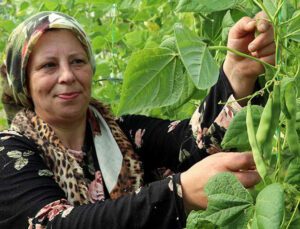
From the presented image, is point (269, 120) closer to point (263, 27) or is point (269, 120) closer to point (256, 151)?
point (256, 151)

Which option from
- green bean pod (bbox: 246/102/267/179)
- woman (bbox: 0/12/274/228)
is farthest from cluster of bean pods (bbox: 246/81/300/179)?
woman (bbox: 0/12/274/228)

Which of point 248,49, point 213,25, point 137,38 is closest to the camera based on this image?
point 248,49

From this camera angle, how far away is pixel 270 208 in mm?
871

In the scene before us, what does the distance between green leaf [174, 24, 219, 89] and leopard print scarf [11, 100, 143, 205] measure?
0.81m

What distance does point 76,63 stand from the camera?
6.00 feet

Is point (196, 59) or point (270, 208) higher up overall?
point (196, 59)

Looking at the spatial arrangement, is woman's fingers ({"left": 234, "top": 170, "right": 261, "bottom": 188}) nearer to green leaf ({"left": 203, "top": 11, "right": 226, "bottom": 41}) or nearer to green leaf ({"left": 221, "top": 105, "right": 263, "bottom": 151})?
green leaf ({"left": 221, "top": 105, "right": 263, "bottom": 151})

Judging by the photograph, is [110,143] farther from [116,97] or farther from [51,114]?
[116,97]

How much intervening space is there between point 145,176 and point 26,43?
1.59 feet

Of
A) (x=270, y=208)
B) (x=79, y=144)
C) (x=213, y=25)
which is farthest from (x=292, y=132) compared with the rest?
(x=79, y=144)

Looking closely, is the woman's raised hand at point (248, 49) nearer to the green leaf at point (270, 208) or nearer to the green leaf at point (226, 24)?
the green leaf at point (226, 24)

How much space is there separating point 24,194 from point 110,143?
40 centimetres

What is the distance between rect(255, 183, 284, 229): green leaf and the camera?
0.86 meters

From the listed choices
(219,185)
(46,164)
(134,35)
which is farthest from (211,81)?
(134,35)
